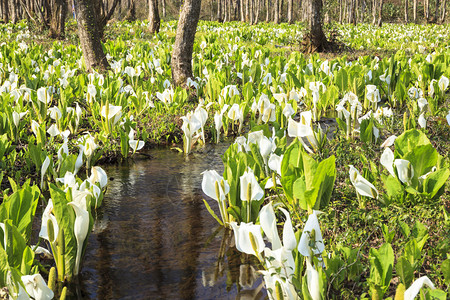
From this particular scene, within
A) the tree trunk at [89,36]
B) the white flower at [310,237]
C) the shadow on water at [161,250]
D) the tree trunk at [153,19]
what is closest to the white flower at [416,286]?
the white flower at [310,237]

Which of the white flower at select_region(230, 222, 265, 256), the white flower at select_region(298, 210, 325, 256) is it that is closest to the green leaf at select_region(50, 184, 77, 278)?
the white flower at select_region(230, 222, 265, 256)

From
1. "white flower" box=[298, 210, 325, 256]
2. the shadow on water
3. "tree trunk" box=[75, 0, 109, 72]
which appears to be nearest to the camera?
"white flower" box=[298, 210, 325, 256]

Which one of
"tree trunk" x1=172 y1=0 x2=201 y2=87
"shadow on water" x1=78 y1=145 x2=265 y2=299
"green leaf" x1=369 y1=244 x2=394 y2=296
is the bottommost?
"shadow on water" x1=78 y1=145 x2=265 y2=299

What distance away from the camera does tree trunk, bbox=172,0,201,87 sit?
6520 millimetres

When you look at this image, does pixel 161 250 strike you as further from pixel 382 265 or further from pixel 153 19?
pixel 153 19

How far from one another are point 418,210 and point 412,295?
114 cm

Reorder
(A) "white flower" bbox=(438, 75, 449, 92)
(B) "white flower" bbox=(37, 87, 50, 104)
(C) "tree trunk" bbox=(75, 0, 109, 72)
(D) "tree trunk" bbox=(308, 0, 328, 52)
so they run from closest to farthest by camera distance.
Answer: (B) "white flower" bbox=(37, 87, 50, 104) < (A) "white flower" bbox=(438, 75, 449, 92) < (C) "tree trunk" bbox=(75, 0, 109, 72) < (D) "tree trunk" bbox=(308, 0, 328, 52)

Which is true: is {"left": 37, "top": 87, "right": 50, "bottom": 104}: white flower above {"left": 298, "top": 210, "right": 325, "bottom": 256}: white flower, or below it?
above

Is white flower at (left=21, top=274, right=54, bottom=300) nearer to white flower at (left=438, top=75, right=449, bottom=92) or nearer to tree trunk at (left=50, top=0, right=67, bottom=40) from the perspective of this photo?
white flower at (left=438, top=75, right=449, bottom=92)

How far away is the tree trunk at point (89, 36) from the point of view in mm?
7547

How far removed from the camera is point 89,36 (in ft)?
25.1

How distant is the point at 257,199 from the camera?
249 cm

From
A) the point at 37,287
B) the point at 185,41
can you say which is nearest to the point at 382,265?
the point at 37,287

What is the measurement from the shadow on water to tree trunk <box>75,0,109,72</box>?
433 centimetres
